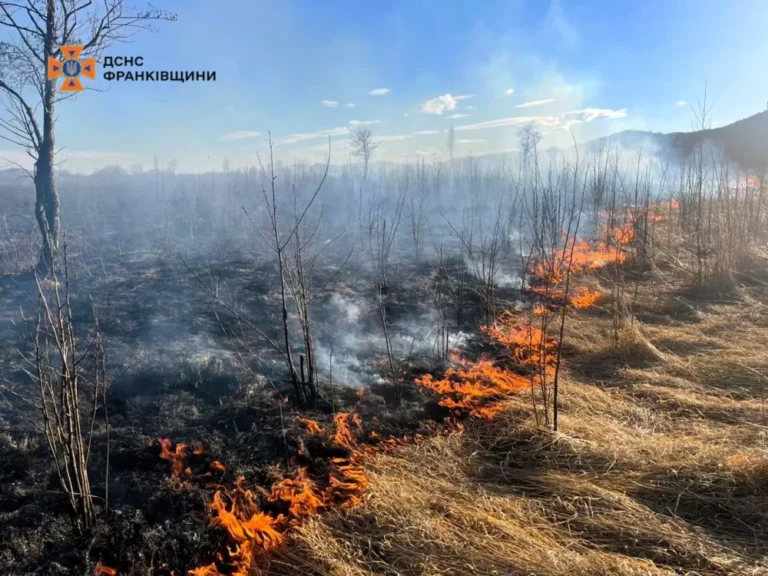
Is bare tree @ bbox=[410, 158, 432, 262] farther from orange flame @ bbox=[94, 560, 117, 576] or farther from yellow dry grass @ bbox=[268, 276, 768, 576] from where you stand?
orange flame @ bbox=[94, 560, 117, 576]

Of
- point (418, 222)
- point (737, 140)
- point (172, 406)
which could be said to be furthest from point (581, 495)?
point (737, 140)

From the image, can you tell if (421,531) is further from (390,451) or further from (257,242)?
(257,242)

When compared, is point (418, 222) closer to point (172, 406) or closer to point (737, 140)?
point (172, 406)

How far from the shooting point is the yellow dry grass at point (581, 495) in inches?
102

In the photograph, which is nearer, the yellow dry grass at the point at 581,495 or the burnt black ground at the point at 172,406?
the yellow dry grass at the point at 581,495

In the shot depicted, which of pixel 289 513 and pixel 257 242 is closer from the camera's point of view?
pixel 289 513

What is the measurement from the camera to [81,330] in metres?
5.68

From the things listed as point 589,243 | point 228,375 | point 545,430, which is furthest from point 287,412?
point 589,243

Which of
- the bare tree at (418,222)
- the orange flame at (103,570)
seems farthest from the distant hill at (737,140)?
the orange flame at (103,570)

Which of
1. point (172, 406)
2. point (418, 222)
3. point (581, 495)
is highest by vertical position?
point (418, 222)

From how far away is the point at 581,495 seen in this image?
3129mm

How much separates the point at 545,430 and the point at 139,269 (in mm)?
8222

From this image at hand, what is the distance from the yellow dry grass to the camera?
102 inches

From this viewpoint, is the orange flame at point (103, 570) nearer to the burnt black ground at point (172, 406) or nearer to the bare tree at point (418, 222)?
the burnt black ground at point (172, 406)
